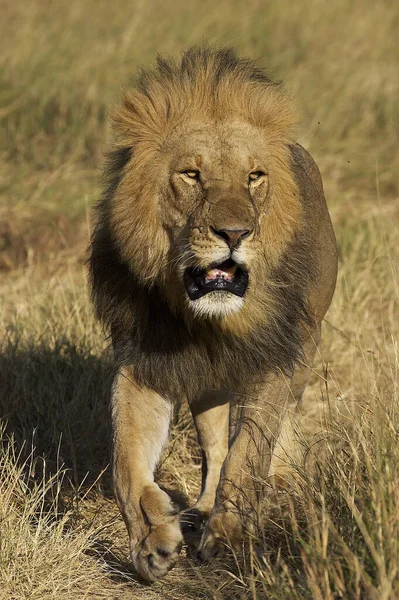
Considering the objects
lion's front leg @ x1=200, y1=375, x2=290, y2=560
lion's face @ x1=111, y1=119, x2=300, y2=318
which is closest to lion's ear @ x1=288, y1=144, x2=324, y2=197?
lion's face @ x1=111, y1=119, x2=300, y2=318

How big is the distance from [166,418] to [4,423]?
1283 millimetres

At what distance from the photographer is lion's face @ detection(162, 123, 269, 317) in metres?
3.40

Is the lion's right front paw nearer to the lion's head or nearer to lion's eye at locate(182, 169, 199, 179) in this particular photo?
the lion's head

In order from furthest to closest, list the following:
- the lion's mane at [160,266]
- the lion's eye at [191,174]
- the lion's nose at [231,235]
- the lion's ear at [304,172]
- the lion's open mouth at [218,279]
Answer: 1. the lion's ear at [304,172]
2. the lion's mane at [160,266]
3. the lion's eye at [191,174]
4. the lion's open mouth at [218,279]
5. the lion's nose at [231,235]

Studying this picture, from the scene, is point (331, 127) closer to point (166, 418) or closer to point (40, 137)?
point (40, 137)

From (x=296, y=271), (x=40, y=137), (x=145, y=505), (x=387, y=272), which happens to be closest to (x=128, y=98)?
(x=296, y=271)

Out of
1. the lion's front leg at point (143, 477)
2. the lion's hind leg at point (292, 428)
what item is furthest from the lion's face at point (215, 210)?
the lion's hind leg at point (292, 428)

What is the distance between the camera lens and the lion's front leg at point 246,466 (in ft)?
11.3

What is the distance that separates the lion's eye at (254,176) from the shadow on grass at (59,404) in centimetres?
134

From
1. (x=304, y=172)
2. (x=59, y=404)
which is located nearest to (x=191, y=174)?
(x=304, y=172)

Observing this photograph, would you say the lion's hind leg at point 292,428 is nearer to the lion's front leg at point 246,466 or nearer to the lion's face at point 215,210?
the lion's front leg at point 246,466

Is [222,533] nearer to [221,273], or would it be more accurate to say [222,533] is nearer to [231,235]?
[221,273]

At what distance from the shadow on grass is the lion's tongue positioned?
132 cm

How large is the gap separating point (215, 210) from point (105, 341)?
2.20 m
